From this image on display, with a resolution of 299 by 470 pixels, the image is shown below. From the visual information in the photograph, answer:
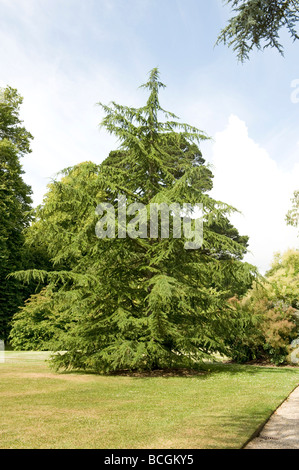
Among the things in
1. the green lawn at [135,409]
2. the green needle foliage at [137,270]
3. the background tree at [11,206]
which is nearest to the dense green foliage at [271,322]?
the green needle foliage at [137,270]

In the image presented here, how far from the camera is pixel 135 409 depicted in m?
6.11

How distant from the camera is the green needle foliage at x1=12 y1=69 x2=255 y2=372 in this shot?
10.8 metres

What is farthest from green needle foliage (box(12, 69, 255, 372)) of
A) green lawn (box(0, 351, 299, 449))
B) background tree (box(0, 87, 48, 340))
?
background tree (box(0, 87, 48, 340))

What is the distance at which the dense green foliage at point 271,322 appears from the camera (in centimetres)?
1385

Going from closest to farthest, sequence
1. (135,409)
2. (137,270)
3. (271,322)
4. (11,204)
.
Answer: (135,409), (137,270), (271,322), (11,204)

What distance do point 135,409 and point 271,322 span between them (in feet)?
29.8

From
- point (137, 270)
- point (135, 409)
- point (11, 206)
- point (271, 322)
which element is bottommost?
point (135, 409)

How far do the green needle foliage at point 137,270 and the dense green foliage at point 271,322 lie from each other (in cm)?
241

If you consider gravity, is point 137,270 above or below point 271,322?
above

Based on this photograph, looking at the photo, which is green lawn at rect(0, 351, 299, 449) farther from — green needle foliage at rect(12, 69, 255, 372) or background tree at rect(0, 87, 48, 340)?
background tree at rect(0, 87, 48, 340)

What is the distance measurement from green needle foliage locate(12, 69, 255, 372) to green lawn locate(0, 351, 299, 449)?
91cm

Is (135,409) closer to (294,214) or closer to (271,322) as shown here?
(271,322)


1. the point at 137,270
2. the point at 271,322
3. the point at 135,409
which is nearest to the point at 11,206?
the point at 137,270

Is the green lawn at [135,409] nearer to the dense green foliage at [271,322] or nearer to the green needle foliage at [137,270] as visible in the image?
the green needle foliage at [137,270]
